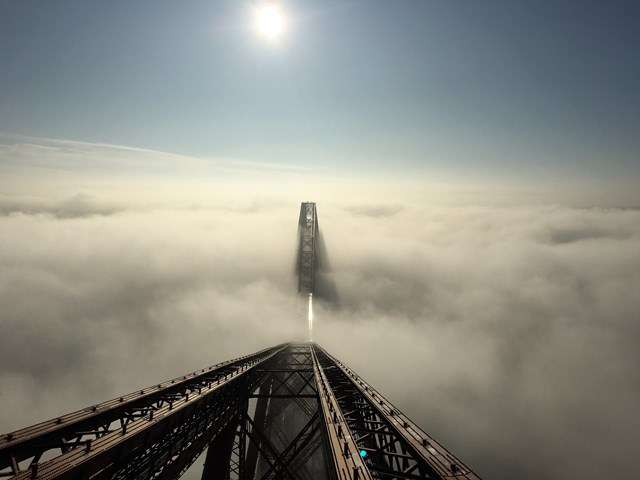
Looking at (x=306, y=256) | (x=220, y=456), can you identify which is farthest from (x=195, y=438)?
(x=306, y=256)

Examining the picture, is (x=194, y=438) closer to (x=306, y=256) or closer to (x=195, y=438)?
(x=195, y=438)

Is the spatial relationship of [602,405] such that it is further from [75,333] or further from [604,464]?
[75,333]

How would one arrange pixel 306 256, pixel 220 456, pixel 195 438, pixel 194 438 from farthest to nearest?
pixel 306 256 → pixel 220 456 → pixel 195 438 → pixel 194 438

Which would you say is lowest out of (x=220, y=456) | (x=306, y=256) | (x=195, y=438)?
(x=220, y=456)

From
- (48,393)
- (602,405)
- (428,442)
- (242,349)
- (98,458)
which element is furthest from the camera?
(602,405)

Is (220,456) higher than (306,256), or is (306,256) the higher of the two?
(306,256)

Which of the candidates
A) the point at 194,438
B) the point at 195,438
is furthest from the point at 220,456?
the point at 194,438

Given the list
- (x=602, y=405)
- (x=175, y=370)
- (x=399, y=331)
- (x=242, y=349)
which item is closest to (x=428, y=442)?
(x=242, y=349)

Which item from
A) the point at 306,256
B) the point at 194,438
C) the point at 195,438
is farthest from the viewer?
the point at 306,256

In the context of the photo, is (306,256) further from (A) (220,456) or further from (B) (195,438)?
(B) (195,438)

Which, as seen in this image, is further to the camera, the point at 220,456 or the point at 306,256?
the point at 306,256

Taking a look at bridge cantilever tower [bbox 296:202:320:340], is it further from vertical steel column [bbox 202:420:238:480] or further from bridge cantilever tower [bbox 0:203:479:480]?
vertical steel column [bbox 202:420:238:480]
